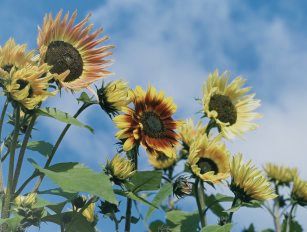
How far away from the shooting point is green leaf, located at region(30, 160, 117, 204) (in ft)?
6.25

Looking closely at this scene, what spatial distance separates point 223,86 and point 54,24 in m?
1.22

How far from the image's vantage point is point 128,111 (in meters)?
2.39

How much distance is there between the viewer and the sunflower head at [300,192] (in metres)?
3.65

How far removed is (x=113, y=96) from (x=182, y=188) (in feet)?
1.67

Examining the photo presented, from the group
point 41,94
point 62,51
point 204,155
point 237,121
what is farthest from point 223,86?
point 41,94

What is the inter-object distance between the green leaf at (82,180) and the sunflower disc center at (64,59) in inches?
16.5

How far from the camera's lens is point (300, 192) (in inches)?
145

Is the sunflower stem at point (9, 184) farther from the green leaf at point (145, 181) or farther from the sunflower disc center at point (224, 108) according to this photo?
the sunflower disc center at point (224, 108)

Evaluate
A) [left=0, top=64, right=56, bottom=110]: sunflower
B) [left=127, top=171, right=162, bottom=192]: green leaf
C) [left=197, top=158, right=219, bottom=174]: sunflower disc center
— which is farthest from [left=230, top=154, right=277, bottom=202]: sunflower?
[left=0, top=64, right=56, bottom=110]: sunflower

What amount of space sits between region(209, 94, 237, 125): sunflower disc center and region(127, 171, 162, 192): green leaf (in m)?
0.93

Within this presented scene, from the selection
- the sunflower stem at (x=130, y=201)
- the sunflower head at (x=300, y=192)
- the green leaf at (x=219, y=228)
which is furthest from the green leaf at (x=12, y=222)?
the sunflower head at (x=300, y=192)

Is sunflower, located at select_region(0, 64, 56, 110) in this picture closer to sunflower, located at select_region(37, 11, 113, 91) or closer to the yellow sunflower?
sunflower, located at select_region(37, 11, 113, 91)

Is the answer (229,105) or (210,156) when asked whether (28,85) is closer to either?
(210,156)

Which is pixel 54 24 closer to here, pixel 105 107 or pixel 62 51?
pixel 62 51
